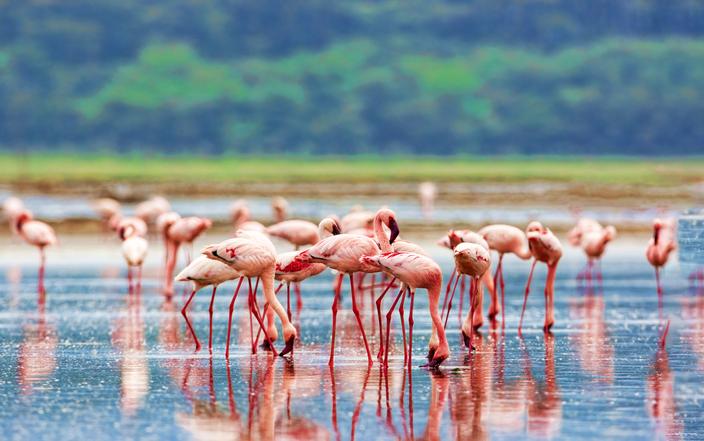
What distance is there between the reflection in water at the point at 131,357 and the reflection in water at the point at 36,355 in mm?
538

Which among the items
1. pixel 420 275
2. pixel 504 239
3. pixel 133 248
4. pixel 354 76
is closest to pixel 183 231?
pixel 133 248

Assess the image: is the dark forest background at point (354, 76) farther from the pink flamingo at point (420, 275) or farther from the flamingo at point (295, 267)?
the pink flamingo at point (420, 275)

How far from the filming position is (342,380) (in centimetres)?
1073

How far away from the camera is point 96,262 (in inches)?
907

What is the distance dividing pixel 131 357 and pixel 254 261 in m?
1.23

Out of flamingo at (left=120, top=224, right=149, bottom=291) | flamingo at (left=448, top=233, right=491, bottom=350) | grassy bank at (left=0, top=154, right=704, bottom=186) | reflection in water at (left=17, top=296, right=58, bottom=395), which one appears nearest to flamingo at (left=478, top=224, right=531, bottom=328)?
flamingo at (left=448, top=233, right=491, bottom=350)

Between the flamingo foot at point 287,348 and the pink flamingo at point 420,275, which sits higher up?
the pink flamingo at point 420,275

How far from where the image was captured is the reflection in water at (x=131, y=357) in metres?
9.87

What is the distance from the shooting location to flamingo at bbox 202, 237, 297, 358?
11883 mm

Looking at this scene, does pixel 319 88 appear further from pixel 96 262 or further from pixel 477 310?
pixel 477 310

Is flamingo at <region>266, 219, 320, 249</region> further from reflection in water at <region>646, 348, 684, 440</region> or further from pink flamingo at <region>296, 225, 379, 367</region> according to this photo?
reflection in water at <region>646, 348, 684, 440</region>

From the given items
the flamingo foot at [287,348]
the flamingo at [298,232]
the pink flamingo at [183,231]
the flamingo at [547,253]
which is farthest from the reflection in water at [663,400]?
the pink flamingo at [183,231]

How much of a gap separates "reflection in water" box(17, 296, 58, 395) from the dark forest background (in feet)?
324

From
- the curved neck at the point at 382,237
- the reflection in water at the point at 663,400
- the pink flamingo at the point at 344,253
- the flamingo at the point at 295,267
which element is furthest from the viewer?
the flamingo at the point at 295,267
